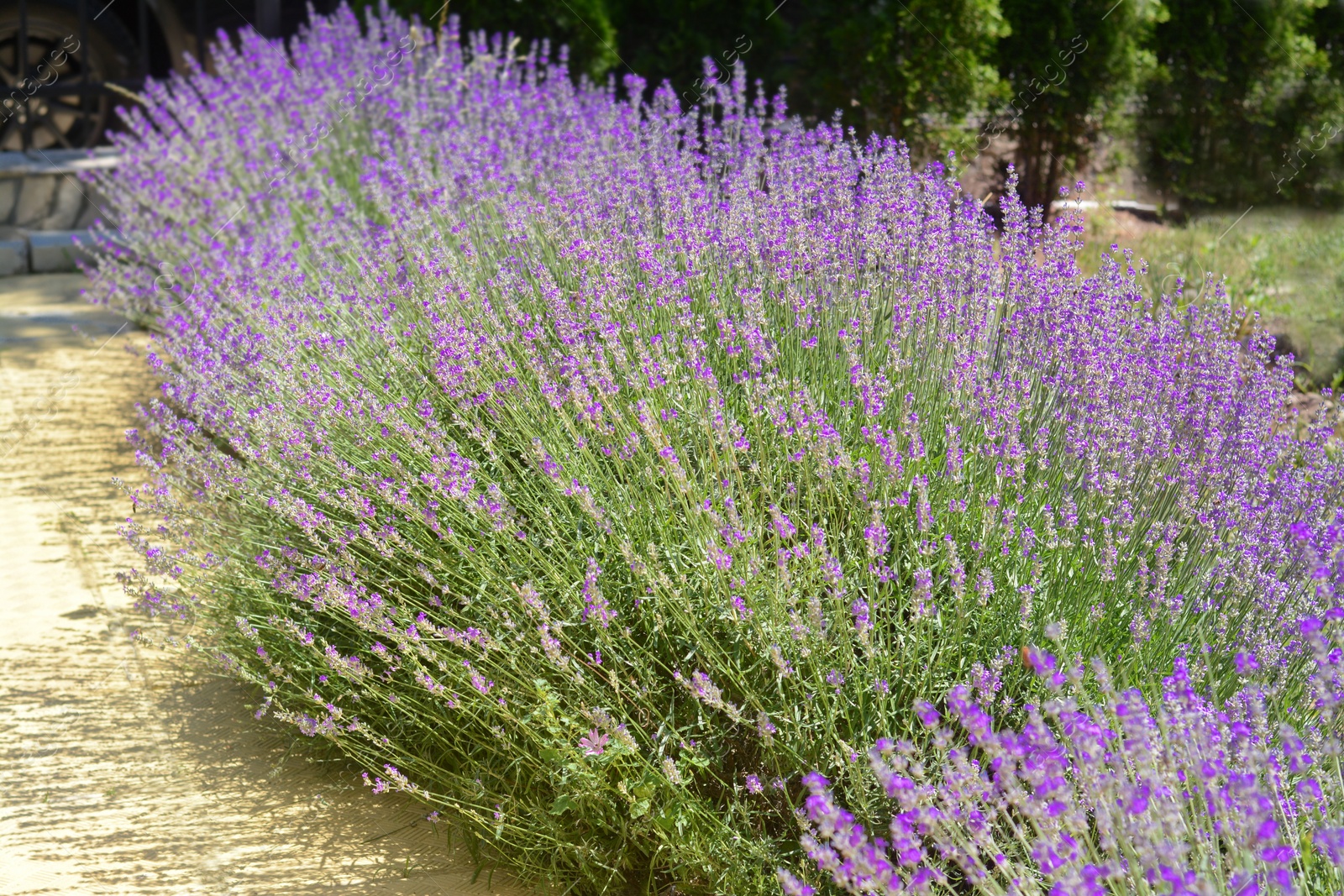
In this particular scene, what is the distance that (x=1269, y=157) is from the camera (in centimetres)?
745

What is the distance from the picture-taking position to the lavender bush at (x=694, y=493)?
221 centimetres

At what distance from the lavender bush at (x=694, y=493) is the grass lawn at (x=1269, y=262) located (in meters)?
1.93

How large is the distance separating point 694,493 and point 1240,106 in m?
6.45

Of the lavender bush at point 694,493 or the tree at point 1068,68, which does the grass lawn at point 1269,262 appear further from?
the lavender bush at point 694,493

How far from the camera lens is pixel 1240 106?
7.38m

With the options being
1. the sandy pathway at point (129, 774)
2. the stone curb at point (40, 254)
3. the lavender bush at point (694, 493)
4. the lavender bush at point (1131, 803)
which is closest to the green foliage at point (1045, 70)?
the stone curb at point (40, 254)

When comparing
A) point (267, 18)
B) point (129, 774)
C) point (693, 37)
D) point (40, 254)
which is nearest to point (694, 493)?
point (129, 774)

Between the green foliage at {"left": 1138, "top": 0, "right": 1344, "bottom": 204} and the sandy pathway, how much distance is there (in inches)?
244

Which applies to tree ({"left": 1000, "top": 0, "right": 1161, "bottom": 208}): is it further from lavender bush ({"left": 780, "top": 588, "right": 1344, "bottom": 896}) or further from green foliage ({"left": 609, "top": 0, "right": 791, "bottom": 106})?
lavender bush ({"left": 780, "top": 588, "right": 1344, "bottom": 896})

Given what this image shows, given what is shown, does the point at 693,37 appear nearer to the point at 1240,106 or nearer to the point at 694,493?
the point at 1240,106

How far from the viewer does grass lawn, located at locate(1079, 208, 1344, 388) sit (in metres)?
5.27

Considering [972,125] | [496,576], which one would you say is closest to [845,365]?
[496,576]

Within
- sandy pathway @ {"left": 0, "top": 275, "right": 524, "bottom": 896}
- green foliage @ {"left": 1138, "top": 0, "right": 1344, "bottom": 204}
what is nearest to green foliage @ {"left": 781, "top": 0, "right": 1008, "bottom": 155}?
green foliage @ {"left": 1138, "top": 0, "right": 1344, "bottom": 204}

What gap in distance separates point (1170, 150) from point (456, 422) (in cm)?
587
